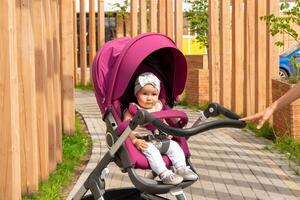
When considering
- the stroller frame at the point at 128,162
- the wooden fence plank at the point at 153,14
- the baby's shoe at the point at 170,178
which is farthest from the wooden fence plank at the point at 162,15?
the baby's shoe at the point at 170,178

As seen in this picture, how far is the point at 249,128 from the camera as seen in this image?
992 cm

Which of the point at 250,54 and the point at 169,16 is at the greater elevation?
the point at 169,16

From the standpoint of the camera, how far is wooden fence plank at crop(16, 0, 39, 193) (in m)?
5.44

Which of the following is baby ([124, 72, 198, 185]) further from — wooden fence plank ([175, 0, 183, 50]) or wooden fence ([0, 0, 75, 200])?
wooden fence plank ([175, 0, 183, 50])

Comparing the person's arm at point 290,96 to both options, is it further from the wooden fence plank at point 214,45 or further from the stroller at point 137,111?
the wooden fence plank at point 214,45

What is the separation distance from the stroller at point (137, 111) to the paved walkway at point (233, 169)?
1127mm

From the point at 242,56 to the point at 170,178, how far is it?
6.72m

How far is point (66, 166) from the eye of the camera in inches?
276

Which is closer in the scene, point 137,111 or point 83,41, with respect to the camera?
point 137,111

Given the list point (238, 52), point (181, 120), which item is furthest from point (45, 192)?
point (238, 52)

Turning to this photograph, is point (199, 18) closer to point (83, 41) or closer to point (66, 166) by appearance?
point (83, 41)

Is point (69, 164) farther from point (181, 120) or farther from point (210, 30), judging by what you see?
point (210, 30)

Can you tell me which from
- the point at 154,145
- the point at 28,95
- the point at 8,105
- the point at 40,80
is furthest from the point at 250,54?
the point at 8,105

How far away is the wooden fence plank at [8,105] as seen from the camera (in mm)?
4719
